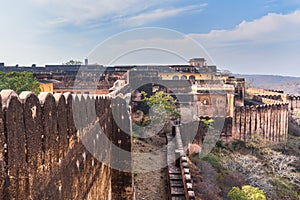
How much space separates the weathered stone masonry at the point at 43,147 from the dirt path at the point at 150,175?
6130 mm

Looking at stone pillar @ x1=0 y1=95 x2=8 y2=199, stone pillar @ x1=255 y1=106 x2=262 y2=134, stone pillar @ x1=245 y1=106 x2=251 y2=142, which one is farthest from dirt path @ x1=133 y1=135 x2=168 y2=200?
stone pillar @ x1=255 y1=106 x2=262 y2=134

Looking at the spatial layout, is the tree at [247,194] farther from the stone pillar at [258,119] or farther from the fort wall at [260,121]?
the stone pillar at [258,119]

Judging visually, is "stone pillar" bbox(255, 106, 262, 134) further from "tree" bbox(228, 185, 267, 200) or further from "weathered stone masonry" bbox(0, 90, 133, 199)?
"weathered stone masonry" bbox(0, 90, 133, 199)

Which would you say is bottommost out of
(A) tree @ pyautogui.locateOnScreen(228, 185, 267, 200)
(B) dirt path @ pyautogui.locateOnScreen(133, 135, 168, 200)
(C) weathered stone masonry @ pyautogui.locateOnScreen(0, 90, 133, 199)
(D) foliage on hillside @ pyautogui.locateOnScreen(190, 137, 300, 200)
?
(D) foliage on hillside @ pyautogui.locateOnScreen(190, 137, 300, 200)

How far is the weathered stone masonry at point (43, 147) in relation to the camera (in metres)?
1.50

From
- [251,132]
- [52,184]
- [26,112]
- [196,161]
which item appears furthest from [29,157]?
[251,132]

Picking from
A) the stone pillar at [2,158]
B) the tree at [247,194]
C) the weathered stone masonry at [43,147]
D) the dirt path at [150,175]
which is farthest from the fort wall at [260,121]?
the stone pillar at [2,158]

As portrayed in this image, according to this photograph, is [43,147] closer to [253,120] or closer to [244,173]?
[244,173]

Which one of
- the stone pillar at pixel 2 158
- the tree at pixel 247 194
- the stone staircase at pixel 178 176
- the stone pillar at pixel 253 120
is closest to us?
the stone pillar at pixel 2 158

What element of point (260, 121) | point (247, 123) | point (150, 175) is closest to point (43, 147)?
point (150, 175)

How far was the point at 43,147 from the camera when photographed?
1.96m

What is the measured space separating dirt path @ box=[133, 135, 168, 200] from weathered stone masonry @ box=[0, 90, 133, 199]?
6.13m

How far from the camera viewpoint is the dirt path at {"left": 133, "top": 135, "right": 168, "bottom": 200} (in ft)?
30.7

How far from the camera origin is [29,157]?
1.72m
